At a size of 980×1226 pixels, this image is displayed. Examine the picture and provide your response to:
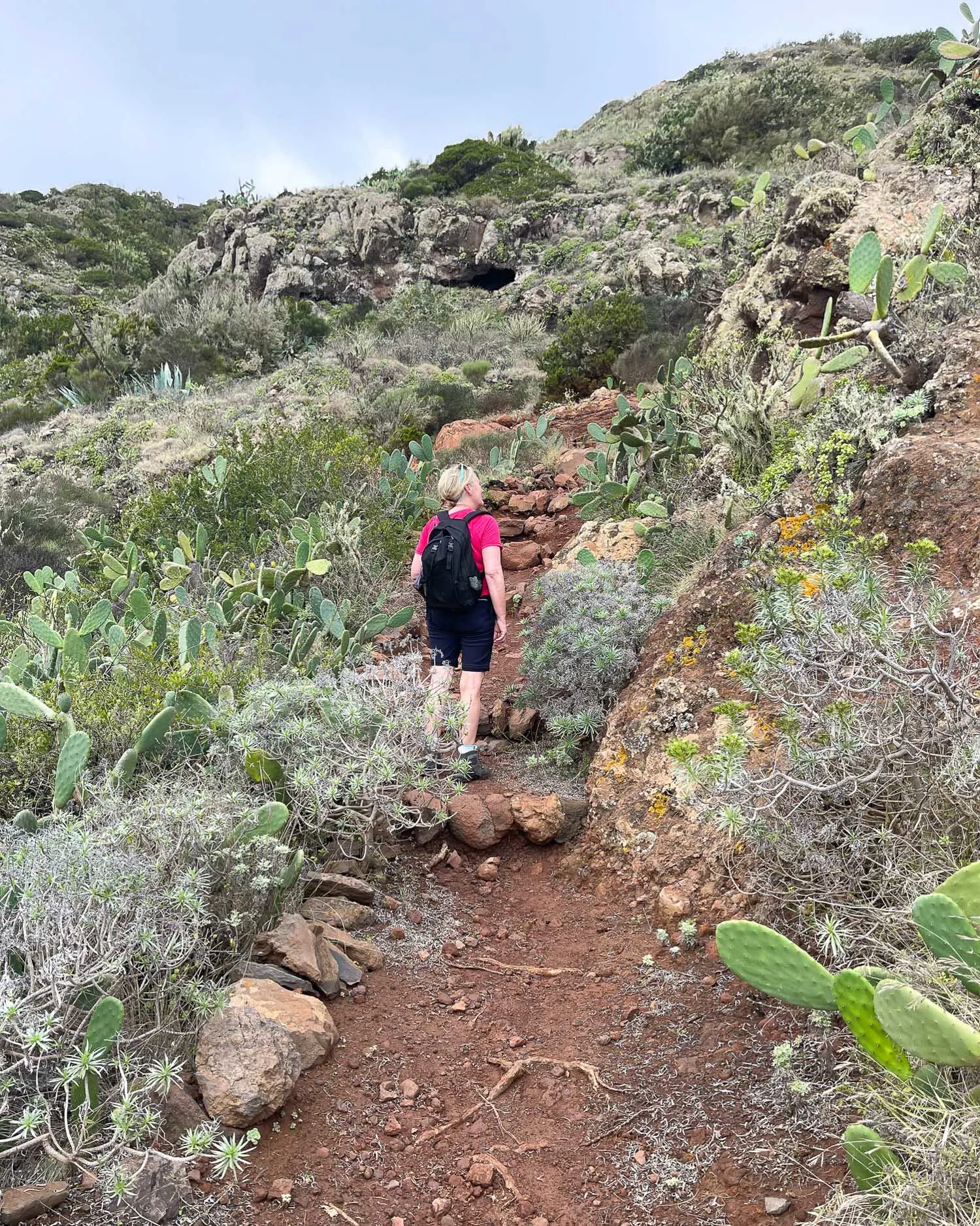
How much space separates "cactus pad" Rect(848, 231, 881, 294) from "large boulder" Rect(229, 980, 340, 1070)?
4.31m

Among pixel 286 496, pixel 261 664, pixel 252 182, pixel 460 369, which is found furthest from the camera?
pixel 252 182

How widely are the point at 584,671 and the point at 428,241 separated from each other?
20642 mm

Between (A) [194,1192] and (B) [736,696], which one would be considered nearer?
(A) [194,1192]

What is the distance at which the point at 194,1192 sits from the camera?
79.7 inches

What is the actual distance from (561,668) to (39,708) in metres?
2.56

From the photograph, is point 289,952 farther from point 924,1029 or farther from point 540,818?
point 924,1029

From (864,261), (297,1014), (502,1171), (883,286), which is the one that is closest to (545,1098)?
(502,1171)

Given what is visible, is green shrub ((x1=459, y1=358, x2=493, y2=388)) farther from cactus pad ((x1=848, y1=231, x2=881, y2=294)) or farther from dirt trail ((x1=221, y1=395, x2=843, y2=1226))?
dirt trail ((x1=221, y1=395, x2=843, y2=1226))

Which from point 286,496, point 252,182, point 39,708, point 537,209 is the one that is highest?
point 252,182

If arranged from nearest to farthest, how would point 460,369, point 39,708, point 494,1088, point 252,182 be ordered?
1. point 494,1088
2. point 39,708
3. point 460,369
4. point 252,182

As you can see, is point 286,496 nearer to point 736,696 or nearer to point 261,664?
point 261,664

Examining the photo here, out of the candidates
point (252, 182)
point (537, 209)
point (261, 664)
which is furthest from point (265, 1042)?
point (252, 182)

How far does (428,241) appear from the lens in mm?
22453

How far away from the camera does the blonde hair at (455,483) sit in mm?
4703
